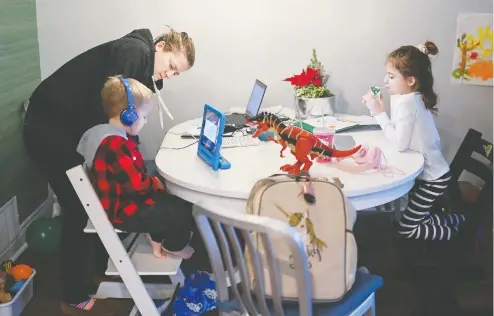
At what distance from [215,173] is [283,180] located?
492 mm

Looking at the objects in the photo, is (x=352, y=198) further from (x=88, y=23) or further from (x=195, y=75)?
(x=88, y=23)

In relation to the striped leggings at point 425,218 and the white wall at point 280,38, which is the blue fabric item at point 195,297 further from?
the white wall at point 280,38

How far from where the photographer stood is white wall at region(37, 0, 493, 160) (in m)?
3.10

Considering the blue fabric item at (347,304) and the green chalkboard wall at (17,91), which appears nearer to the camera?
the blue fabric item at (347,304)

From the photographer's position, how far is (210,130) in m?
2.17

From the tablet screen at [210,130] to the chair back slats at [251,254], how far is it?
574 mm

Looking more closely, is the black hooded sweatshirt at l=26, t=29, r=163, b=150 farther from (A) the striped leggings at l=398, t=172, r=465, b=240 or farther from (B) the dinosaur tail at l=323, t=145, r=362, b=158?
(A) the striped leggings at l=398, t=172, r=465, b=240

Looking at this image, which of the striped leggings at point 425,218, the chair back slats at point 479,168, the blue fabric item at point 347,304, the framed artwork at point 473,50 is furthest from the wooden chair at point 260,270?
the framed artwork at point 473,50

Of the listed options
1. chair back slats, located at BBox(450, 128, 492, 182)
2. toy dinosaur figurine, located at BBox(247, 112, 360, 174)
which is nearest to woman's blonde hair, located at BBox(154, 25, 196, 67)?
toy dinosaur figurine, located at BBox(247, 112, 360, 174)

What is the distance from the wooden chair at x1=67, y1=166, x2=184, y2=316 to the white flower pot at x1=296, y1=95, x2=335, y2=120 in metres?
1.03

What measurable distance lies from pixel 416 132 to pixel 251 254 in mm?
1131

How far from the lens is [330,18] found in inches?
123

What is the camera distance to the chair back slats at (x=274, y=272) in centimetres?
144

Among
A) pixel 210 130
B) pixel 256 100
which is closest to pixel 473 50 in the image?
pixel 256 100
